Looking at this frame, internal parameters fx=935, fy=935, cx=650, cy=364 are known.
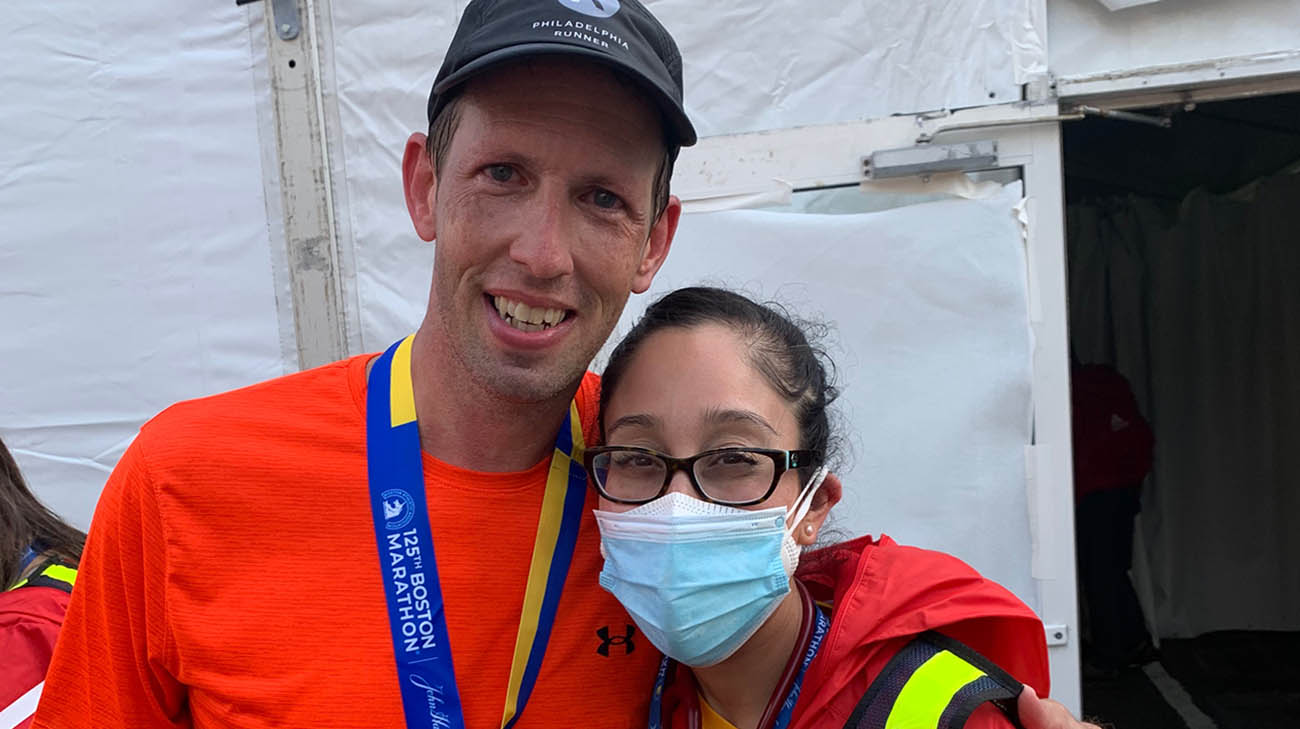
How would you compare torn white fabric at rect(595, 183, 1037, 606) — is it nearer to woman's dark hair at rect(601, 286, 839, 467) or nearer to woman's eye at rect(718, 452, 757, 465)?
woman's dark hair at rect(601, 286, 839, 467)

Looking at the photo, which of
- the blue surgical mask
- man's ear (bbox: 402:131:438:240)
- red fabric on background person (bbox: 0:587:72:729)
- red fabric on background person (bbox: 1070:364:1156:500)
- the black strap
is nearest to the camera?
the black strap

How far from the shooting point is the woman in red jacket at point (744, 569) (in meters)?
1.42

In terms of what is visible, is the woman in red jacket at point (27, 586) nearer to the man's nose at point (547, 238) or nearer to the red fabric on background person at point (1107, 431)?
the man's nose at point (547, 238)

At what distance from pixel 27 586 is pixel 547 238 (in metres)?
1.68

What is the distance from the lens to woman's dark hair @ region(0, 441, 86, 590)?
2.36 m

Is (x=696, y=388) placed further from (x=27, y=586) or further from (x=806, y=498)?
(x=27, y=586)

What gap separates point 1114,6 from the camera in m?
2.60

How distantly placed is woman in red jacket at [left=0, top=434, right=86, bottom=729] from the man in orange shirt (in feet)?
2.12

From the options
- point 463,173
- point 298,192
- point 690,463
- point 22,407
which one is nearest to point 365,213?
point 298,192

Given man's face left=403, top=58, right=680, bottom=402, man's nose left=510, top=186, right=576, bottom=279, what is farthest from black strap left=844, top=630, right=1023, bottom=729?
man's nose left=510, top=186, right=576, bottom=279

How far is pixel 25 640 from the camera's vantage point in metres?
2.02

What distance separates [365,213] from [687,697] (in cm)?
220

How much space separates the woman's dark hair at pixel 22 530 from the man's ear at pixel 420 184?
1493mm

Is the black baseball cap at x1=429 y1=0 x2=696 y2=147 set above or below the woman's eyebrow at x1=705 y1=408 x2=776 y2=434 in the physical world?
above
